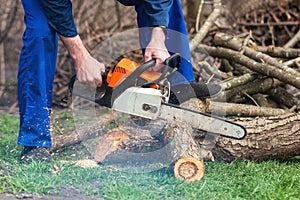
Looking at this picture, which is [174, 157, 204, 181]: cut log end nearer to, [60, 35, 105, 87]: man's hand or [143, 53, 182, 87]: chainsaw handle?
[143, 53, 182, 87]: chainsaw handle

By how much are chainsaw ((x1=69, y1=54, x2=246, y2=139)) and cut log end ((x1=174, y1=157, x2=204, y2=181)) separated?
0.98 feet

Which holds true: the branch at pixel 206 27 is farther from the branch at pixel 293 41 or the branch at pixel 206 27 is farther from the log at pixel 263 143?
the log at pixel 263 143

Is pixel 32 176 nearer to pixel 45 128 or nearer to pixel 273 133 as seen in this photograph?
pixel 45 128

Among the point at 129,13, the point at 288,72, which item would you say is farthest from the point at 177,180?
the point at 129,13

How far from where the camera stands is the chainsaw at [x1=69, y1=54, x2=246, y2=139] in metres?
2.89

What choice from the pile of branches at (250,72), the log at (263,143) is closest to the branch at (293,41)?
the pile of branches at (250,72)

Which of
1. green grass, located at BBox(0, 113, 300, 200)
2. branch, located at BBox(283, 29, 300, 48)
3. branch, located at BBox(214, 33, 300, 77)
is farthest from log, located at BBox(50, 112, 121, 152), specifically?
branch, located at BBox(283, 29, 300, 48)

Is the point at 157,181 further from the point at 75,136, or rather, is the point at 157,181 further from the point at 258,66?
the point at 258,66

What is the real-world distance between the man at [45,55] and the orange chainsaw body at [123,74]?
0.07 meters

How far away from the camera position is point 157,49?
295 cm

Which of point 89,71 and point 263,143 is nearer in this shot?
point 89,71

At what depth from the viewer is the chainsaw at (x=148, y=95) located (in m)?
2.89

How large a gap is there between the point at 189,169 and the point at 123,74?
0.66 metres

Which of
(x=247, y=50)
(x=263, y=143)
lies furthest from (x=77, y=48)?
(x=247, y=50)
